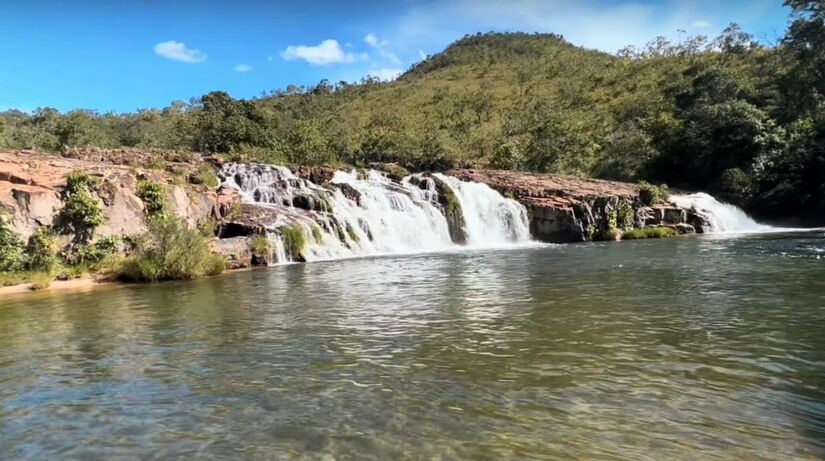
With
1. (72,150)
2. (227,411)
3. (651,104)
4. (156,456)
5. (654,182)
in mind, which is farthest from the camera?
(651,104)

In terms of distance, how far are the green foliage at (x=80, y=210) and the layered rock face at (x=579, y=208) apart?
981 inches

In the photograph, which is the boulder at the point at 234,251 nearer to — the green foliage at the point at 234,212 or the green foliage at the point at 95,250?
the green foliage at the point at 234,212

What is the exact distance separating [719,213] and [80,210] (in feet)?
132

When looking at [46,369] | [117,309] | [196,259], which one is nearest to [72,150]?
[196,259]

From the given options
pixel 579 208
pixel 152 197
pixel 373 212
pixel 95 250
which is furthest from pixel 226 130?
pixel 579 208

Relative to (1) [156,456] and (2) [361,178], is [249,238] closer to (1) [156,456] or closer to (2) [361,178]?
(2) [361,178]

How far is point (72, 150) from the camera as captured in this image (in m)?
36.1

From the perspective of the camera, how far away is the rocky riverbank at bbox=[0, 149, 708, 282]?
23.2m

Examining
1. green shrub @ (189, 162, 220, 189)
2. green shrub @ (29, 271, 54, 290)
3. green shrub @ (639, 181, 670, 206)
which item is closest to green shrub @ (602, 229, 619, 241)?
green shrub @ (639, 181, 670, 206)

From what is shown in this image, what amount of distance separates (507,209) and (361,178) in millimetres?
10005

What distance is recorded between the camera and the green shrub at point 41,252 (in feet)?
68.8

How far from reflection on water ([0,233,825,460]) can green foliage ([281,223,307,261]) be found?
1199 centimetres

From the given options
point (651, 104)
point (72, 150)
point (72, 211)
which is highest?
point (651, 104)

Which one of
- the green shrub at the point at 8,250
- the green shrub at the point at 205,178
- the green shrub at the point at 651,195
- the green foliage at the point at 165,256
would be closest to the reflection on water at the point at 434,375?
the green foliage at the point at 165,256
